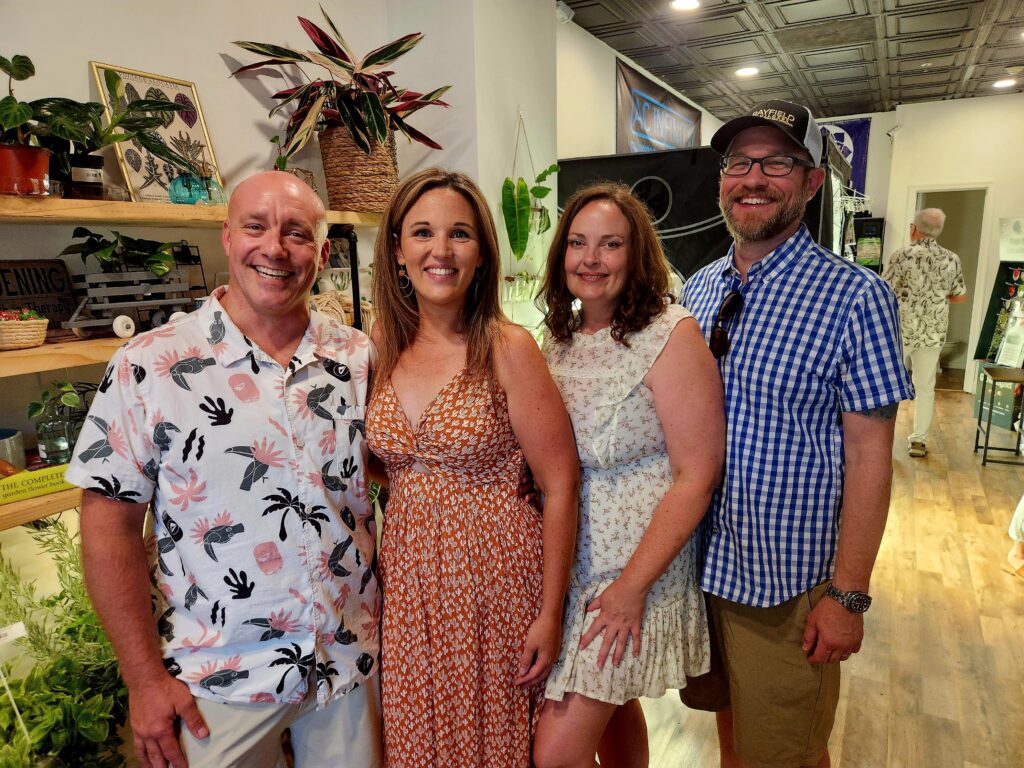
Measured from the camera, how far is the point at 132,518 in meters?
1.21

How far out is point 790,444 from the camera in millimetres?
1438

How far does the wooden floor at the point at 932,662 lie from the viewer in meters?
2.28

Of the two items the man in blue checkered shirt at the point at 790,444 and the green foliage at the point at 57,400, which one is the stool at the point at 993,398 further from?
the green foliage at the point at 57,400

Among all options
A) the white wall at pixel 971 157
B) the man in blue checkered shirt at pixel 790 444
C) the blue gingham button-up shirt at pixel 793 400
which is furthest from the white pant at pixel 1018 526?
the white wall at pixel 971 157

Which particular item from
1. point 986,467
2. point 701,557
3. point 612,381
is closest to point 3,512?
point 612,381

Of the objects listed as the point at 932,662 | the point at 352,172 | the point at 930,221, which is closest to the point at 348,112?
the point at 352,172

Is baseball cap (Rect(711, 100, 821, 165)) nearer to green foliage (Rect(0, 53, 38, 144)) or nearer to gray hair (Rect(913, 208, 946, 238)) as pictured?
green foliage (Rect(0, 53, 38, 144))

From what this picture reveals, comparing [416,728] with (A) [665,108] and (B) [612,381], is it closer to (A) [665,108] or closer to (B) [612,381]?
(B) [612,381]

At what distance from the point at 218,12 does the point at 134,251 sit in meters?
0.97

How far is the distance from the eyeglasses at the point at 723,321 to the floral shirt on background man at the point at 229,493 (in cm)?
87

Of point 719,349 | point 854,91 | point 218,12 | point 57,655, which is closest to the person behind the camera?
point 719,349

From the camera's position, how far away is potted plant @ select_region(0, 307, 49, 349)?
5.07ft

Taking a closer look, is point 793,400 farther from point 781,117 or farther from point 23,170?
point 23,170

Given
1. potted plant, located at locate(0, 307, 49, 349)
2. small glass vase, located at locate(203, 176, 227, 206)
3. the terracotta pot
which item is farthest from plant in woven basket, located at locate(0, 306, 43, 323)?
small glass vase, located at locate(203, 176, 227, 206)
